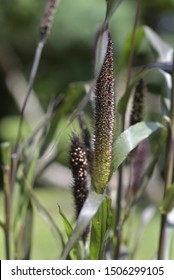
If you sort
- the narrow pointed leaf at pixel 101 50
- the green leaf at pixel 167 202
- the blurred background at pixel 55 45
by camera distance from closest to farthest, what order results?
1. the narrow pointed leaf at pixel 101 50
2. the green leaf at pixel 167 202
3. the blurred background at pixel 55 45

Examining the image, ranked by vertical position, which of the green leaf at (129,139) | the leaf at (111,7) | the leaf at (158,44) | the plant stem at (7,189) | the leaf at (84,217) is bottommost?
the plant stem at (7,189)

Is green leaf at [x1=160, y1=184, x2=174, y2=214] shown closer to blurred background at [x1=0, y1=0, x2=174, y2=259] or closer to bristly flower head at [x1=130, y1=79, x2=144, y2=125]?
bristly flower head at [x1=130, y1=79, x2=144, y2=125]

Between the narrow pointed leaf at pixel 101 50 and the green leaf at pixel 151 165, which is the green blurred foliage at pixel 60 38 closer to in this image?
the green leaf at pixel 151 165

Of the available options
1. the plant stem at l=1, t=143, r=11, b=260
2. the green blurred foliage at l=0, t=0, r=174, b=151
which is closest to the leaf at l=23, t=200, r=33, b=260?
the plant stem at l=1, t=143, r=11, b=260

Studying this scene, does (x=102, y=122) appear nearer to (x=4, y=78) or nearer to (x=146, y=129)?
(x=146, y=129)

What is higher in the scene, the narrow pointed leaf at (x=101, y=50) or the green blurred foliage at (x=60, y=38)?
the narrow pointed leaf at (x=101, y=50)

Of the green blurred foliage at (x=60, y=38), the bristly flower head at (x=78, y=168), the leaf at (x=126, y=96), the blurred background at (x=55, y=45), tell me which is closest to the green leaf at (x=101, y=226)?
the bristly flower head at (x=78, y=168)
